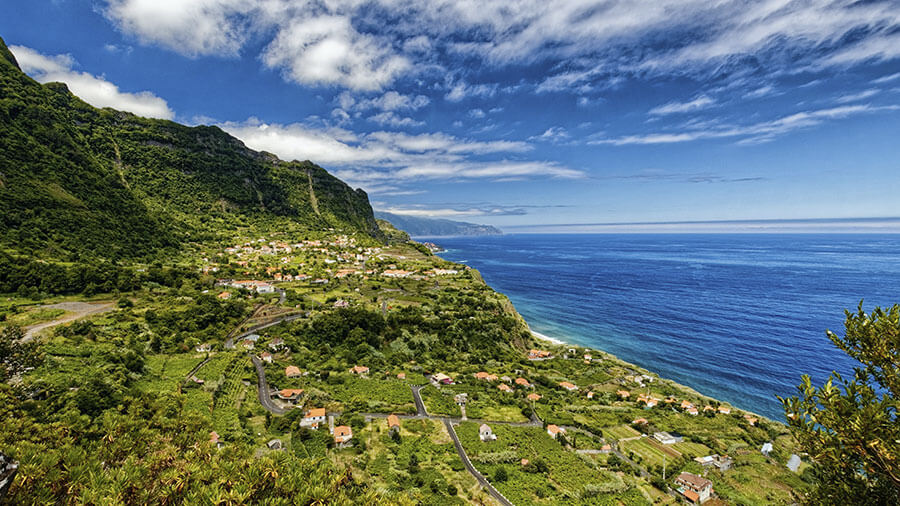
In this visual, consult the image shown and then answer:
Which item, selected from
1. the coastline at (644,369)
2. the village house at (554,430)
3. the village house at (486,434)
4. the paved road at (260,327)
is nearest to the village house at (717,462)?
the village house at (554,430)

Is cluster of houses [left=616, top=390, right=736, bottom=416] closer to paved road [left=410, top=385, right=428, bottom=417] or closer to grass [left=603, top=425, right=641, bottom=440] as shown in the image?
grass [left=603, top=425, right=641, bottom=440]

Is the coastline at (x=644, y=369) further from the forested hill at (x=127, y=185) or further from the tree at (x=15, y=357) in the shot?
the forested hill at (x=127, y=185)

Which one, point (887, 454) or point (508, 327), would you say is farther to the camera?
Answer: point (508, 327)

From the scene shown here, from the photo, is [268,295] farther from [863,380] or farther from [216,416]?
[863,380]

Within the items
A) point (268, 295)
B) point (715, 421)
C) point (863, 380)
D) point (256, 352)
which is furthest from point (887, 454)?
point (268, 295)

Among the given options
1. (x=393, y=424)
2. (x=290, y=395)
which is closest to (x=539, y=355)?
(x=393, y=424)

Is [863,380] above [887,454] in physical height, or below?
above
